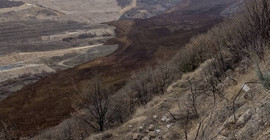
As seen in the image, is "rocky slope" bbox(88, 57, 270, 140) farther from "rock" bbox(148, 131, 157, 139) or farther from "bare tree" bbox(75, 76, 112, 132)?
"bare tree" bbox(75, 76, 112, 132)

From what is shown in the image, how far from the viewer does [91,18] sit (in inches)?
3556

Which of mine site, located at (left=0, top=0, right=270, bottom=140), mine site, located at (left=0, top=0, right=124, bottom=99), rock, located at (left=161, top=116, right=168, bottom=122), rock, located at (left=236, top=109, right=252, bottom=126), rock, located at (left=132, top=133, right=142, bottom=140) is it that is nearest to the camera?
rock, located at (left=236, top=109, right=252, bottom=126)

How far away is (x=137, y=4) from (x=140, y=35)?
4646 cm

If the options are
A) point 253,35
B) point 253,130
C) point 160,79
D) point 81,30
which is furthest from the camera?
point 81,30

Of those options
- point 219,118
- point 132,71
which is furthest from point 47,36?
point 219,118

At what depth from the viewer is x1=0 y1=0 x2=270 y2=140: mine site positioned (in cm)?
857

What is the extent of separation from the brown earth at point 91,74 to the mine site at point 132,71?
0.17 metres

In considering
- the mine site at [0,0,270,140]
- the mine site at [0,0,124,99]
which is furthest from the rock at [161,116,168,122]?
the mine site at [0,0,124,99]

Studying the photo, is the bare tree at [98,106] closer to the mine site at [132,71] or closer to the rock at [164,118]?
the mine site at [132,71]

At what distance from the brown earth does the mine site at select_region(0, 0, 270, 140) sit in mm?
172

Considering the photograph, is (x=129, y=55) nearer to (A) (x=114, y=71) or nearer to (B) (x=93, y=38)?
(A) (x=114, y=71)

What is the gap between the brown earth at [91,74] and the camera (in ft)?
107

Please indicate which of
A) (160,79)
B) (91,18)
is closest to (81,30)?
(91,18)

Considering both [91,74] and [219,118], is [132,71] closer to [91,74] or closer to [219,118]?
[91,74]
